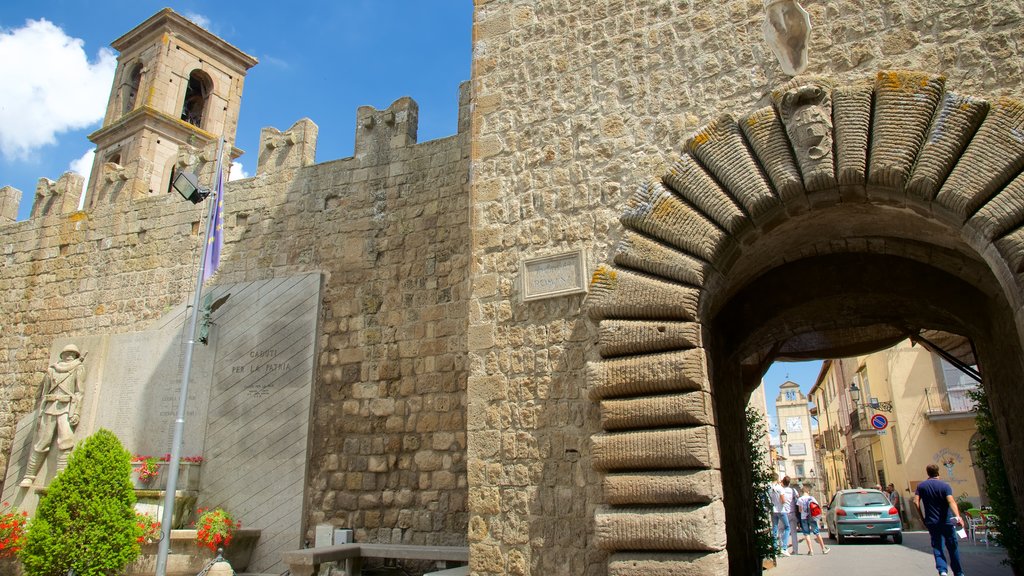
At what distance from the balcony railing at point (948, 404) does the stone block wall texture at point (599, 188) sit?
56.6ft

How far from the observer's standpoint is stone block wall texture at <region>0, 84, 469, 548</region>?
862 cm

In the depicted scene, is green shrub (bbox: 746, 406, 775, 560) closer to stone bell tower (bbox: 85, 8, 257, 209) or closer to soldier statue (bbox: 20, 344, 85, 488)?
soldier statue (bbox: 20, 344, 85, 488)

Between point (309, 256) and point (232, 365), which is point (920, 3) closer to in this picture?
point (309, 256)

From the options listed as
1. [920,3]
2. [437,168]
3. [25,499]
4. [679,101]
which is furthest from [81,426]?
[920,3]

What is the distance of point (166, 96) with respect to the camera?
21.5 meters

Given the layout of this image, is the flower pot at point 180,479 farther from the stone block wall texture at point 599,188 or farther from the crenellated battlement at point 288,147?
the stone block wall texture at point 599,188

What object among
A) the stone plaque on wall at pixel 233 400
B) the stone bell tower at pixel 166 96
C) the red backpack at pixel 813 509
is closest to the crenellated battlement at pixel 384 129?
the stone plaque on wall at pixel 233 400

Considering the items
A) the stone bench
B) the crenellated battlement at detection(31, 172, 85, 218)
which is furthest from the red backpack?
the crenellated battlement at detection(31, 172, 85, 218)

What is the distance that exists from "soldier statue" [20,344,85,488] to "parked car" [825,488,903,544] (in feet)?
43.8

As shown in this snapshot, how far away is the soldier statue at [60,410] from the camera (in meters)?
10.1

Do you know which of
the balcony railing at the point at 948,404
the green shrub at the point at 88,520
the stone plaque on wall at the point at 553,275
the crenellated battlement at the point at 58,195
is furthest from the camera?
the balcony railing at the point at 948,404

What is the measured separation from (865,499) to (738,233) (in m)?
11.3

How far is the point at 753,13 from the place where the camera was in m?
5.18

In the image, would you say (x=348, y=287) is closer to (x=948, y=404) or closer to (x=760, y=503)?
(x=760, y=503)
